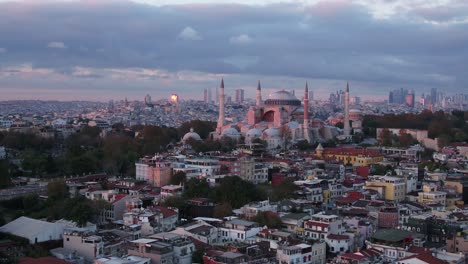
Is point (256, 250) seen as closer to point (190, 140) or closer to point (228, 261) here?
point (228, 261)

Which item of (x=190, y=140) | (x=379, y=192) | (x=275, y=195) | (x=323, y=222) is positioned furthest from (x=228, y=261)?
(x=190, y=140)

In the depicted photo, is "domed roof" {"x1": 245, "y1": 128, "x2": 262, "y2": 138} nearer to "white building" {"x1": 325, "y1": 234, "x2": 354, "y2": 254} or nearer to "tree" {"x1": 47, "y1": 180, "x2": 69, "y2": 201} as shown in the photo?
"tree" {"x1": 47, "y1": 180, "x2": 69, "y2": 201}

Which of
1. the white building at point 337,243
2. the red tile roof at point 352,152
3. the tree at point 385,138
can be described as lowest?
the white building at point 337,243

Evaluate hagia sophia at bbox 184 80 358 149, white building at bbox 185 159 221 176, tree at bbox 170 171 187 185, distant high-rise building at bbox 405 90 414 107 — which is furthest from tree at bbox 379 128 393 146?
distant high-rise building at bbox 405 90 414 107

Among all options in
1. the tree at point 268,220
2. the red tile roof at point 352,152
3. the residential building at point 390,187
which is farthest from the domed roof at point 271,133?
the tree at point 268,220

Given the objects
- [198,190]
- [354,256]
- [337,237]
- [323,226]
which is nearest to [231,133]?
[198,190]

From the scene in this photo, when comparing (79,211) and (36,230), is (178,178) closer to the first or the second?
(79,211)

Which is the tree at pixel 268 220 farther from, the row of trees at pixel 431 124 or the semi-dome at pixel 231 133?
the row of trees at pixel 431 124
